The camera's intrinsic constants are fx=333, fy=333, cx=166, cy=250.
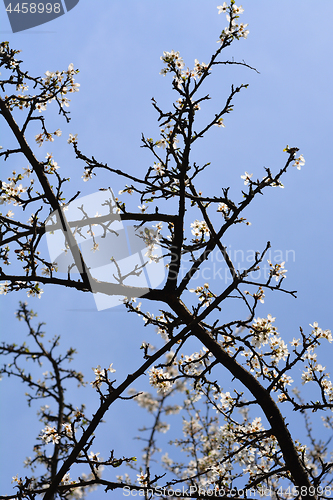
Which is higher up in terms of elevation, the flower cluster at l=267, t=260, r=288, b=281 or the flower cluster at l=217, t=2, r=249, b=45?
the flower cluster at l=217, t=2, r=249, b=45

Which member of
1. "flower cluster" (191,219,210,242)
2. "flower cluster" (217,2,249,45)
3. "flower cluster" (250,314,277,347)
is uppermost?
"flower cluster" (217,2,249,45)

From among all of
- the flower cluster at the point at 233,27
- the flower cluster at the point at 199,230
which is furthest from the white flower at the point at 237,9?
the flower cluster at the point at 199,230

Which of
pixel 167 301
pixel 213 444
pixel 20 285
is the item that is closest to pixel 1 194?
pixel 20 285

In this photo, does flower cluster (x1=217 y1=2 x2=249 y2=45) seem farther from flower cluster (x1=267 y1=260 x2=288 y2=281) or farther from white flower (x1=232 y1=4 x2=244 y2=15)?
flower cluster (x1=267 y1=260 x2=288 y2=281)

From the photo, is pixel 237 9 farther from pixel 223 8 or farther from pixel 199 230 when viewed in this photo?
pixel 199 230

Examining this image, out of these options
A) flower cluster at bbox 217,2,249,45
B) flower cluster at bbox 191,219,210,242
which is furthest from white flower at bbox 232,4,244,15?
flower cluster at bbox 191,219,210,242

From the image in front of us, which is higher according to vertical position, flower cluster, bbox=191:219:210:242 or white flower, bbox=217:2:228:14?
white flower, bbox=217:2:228:14

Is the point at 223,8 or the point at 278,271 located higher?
the point at 223,8

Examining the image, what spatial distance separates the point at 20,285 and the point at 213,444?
6256 millimetres

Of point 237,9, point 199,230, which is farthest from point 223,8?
point 199,230

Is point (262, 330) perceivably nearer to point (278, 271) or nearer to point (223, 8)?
point (278, 271)

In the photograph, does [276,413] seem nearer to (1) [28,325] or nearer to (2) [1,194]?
(2) [1,194]

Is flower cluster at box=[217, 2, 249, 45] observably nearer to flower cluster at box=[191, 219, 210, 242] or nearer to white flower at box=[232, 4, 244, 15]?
white flower at box=[232, 4, 244, 15]

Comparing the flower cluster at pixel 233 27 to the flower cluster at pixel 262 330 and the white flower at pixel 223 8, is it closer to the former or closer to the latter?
the white flower at pixel 223 8
